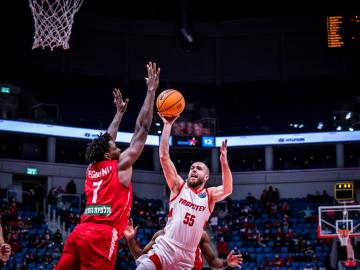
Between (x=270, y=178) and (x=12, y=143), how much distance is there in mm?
14120

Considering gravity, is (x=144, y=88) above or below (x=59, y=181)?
above

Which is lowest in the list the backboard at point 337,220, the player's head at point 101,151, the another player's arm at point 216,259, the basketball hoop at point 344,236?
the basketball hoop at point 344,236

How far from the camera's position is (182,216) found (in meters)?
8.26

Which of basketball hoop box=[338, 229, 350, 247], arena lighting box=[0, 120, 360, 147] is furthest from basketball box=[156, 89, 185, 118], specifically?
arena lighting box=[0, 120, 360, 147]

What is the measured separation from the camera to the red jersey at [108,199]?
7.09 metres

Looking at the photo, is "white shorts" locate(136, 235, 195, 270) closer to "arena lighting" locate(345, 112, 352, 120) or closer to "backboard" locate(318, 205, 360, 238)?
"backboard" locate(318, 205, 360, 238)

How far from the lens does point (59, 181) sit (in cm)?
3406

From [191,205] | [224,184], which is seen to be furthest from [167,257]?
[224,184]

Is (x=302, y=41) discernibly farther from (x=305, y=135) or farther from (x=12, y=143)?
(x=12, y=143)

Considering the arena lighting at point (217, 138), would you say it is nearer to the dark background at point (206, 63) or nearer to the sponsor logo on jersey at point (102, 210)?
the dark background at point (206, 63)

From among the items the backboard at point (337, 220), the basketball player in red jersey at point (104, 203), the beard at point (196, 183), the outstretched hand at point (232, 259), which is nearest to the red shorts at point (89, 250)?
the basketball player in red jersey at point (104, 203)

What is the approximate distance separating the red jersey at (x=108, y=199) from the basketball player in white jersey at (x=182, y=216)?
1094 millimetres

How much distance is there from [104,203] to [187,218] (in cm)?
150

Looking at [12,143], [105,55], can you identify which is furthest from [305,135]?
[12,143]
